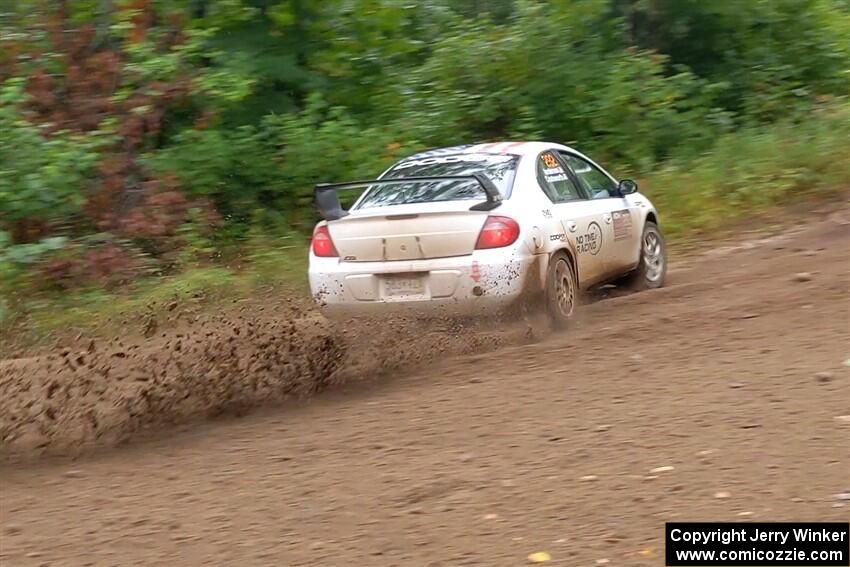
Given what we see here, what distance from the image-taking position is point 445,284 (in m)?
7.66

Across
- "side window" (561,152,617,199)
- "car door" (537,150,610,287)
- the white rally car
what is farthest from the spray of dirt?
"side window" (561,152,617,199)

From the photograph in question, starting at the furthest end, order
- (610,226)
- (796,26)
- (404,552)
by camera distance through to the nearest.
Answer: (796,26) → (610,226) → (404,552)

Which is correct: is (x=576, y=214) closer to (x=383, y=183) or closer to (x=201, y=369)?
(x=383, y=183)

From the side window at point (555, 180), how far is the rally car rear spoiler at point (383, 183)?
0.59m

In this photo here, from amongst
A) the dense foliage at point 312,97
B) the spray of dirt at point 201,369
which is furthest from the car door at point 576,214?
the dense foliage at point 312,97

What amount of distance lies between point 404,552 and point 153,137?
836cm

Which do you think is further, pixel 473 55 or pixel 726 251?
pixel 473 55

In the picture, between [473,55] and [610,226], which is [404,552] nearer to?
[610,226]

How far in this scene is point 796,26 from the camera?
1636cm

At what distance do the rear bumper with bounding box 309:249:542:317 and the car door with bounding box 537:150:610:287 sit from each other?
2.14 ft

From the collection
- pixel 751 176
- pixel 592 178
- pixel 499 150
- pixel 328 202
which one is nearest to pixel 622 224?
pixel 592 178

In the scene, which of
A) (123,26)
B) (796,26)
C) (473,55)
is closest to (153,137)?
(123,26)

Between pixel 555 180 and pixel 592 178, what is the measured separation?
2.82ft

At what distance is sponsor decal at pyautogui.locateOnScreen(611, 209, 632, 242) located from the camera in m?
9.34
